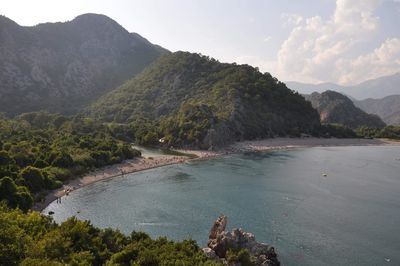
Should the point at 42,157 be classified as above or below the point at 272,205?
above

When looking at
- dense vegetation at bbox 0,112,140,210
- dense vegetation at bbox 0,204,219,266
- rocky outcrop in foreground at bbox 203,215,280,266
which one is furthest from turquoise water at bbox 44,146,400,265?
dense vegetation at bbox 0,204,219,266

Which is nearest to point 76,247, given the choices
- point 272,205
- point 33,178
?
point 33,178

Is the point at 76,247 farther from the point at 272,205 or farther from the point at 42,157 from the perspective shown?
the point at 42,157

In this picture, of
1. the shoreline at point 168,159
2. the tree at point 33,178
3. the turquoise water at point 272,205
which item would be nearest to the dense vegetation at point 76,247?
the turquoise water at point 272,205

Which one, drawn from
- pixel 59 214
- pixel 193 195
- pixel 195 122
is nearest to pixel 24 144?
pixel 59 214

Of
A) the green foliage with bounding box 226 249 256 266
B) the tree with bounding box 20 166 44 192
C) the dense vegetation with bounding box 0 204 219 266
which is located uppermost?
the tree with bounding box 20 166 44 192

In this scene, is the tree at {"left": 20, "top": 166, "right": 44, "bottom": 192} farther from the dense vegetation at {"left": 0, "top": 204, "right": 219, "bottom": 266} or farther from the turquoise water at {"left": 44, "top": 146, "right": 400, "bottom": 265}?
the dense vegetation at {"left": 0, "top": 204, "right": 219, "bottom": 266}
